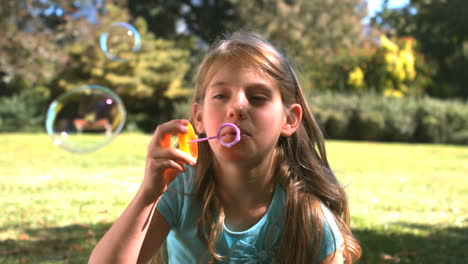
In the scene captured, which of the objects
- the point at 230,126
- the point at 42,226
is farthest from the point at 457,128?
the point at 230,126

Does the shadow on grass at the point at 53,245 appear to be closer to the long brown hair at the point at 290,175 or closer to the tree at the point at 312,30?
the long brown hair at the point at 290,175

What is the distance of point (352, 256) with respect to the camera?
2.29m

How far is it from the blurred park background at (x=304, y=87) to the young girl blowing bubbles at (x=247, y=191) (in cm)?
45

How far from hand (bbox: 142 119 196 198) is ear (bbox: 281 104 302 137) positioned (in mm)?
596

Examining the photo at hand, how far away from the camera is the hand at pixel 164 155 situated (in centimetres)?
157

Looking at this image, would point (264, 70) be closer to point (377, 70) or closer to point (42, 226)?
point (42, 226)

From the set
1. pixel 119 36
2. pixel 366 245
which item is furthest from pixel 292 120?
pixel 119 36

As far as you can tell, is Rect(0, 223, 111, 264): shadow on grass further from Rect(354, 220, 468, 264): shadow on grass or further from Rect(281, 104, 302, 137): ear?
Rect(354, 220, 468, 264): shadow on grass

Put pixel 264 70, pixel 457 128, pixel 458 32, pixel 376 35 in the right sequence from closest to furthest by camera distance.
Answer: pixel 264 70, pixel 457 128, pixel 458 32, pixel 376 35

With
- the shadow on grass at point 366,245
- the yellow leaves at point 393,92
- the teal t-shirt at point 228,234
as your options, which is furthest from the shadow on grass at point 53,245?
the yellow leaves at point 393,92

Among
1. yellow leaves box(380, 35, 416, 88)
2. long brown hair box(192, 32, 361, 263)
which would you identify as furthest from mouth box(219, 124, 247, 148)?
yellow leaves box(380, 35, 416, 88)

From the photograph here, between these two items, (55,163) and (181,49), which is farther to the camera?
(181,49)

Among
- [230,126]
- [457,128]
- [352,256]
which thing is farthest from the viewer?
[457,128]

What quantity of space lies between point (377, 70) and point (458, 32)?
19.1ft
